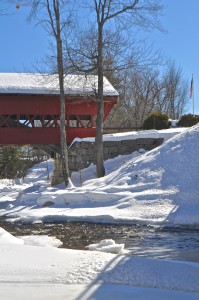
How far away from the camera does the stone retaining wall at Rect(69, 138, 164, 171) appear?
18594 millimetres

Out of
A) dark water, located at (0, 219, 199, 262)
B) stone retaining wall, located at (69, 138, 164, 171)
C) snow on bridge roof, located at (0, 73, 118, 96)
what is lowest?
dark water, located at (0, 219, 199, 262)

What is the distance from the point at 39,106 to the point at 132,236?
15.8 metres

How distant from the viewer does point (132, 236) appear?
9.15 meters

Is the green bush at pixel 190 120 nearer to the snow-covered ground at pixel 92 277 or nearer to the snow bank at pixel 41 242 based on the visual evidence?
the snow bank at pixel 41 242

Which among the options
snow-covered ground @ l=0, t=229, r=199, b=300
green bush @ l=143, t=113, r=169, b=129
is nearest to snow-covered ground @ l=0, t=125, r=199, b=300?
snow-covered ground @ l=0, t=229, r=199, b=300

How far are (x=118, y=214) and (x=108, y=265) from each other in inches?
259

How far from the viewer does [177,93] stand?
45844 mm

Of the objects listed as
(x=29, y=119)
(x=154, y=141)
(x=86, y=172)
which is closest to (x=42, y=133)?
(x=29, y=119)

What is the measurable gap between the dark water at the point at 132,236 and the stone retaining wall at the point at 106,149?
26.5ft

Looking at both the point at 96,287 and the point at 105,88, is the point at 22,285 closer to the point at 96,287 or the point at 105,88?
the point at 96,287

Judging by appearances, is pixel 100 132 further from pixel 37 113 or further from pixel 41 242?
pixel 41 242

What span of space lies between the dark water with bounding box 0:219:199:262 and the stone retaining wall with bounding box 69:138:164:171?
8.08 metres

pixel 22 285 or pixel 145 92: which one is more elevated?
pixel 145 92

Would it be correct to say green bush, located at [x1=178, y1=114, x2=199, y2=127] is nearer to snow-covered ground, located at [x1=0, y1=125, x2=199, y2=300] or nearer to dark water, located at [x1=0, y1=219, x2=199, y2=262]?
snow-covered ground, located at [x1=0, y1=125, x2=199, y2=300]
